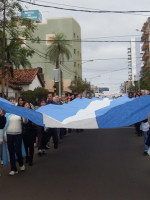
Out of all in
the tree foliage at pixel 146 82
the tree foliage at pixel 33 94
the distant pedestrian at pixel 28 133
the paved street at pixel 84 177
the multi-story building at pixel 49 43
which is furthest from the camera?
the multi-story building at pixel 49 43

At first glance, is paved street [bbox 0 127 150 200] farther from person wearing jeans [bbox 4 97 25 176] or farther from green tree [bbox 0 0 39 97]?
green tree [bbox 0 0 39 97]

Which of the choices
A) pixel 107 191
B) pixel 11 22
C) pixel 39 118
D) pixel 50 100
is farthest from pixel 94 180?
pixel 11 22

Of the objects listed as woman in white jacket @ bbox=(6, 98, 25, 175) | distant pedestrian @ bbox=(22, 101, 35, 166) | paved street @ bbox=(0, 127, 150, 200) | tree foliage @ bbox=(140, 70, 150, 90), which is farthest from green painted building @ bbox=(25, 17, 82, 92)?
woman in white jacket @ bbox=(6, 98, 25, 175)

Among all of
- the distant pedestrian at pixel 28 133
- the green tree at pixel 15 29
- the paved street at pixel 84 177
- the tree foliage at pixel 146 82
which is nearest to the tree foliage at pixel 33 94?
the green tree at pixel 15 29

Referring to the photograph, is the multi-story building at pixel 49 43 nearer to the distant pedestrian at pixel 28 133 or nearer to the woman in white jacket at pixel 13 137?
the distant pedestrian at pixel 28 133

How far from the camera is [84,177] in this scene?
7125 millimetres

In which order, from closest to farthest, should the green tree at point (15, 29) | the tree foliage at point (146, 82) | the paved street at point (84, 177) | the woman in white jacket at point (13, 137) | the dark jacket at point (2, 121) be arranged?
the paved street at point (84, 177) → the dark jacket at point (2, 121) → the woman in white jacket at point (13, 137) → the green tree at point (15, 29) → the tree foliage at point (146, 82)

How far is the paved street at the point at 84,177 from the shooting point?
231 inches

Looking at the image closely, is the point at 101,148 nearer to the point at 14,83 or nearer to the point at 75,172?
the point at 75,172

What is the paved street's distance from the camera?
587 cm

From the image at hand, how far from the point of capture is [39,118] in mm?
7594

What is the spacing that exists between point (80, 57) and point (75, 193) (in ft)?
238

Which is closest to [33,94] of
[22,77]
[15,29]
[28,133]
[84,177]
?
[22,77]

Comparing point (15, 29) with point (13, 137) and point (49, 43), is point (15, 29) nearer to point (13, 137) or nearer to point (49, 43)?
point (13, 137)
